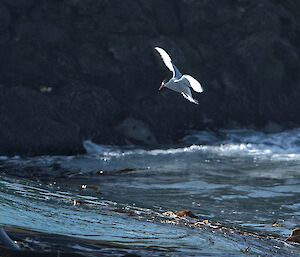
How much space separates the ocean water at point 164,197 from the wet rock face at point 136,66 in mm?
682

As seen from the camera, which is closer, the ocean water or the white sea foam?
the ocean water

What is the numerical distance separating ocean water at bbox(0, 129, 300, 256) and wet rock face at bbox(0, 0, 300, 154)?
0.68 m

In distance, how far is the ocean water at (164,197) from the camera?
7684mm

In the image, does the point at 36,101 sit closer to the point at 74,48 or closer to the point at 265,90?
the point at 74,48

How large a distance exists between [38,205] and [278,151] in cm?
866

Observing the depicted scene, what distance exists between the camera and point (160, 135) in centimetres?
1803

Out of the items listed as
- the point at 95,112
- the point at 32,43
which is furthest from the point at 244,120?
the point at 32,43

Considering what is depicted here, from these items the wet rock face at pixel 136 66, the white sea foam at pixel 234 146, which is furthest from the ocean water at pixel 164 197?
the wet rock face at pixel 136 66

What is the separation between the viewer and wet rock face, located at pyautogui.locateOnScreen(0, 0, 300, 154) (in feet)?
56.2

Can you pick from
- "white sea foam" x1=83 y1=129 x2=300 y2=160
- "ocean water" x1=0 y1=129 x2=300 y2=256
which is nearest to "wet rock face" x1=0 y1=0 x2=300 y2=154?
"white sea foam" x1=83 y1=129 x2=300 y2=160

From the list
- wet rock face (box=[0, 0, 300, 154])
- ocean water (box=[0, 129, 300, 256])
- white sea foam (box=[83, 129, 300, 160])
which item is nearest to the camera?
ocean water (box=[0, 129, 300, 256])

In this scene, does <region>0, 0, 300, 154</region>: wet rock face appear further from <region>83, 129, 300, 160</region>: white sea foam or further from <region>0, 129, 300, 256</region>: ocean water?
<region>0, 129, 300, 256</region>: ocean water

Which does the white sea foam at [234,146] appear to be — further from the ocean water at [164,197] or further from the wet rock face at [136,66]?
the wet rock face at [136,66]

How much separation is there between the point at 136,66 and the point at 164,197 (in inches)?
298
